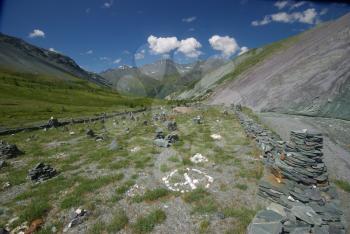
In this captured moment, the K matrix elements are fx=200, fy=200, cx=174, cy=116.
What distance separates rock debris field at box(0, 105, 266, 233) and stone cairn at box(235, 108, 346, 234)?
90 centimetres

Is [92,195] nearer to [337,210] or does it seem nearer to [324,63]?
[337,210]

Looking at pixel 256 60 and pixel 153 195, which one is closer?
pixel 153 195

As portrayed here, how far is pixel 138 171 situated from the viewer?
14531mm

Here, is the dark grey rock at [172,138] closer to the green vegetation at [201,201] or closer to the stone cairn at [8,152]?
the green vegetation at [201,201]

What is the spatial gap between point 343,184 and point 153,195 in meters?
10.5

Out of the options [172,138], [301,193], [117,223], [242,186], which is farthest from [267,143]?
[117,223]

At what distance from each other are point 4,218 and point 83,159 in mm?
8337

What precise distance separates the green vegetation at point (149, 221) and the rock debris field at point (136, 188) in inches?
1.7

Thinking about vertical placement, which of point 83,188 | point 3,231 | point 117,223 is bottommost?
point 3,231

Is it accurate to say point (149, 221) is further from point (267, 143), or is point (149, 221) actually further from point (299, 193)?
point (267, 143)

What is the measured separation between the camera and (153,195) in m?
11.2

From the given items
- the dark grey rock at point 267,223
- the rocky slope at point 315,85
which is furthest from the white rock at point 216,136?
the rocky slope at point 315,85

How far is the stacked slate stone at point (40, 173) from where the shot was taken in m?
13.7

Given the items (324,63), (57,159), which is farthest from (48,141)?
(324,63)
